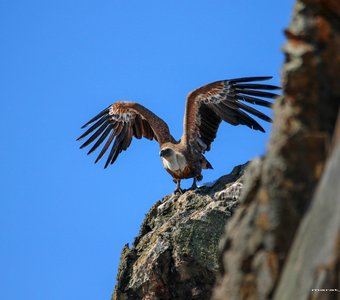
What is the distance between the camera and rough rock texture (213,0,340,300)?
5.08m

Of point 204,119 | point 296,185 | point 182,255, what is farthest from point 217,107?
point 296,185

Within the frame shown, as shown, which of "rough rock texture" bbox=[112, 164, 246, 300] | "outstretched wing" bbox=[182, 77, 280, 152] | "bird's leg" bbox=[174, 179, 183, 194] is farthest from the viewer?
"outstretched wing" bbox=[182, 77, 280, 152]

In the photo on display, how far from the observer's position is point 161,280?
39.8 feet

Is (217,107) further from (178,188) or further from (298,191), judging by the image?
(298,191)

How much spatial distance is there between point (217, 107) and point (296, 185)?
38.1 ft

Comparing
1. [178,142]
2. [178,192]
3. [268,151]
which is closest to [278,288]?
[268,151]

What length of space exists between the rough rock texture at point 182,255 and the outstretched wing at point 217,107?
13.0 feet

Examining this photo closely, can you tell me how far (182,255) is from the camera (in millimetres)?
12102

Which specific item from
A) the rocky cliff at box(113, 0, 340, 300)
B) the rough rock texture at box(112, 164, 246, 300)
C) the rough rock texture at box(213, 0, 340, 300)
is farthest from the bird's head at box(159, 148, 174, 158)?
the rough rock texture at box(213, 0, 340, 300)

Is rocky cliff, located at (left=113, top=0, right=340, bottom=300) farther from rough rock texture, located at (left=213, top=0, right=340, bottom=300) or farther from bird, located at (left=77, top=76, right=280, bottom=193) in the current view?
bird, located at (left=77, top=76, right=280, bottom=193)

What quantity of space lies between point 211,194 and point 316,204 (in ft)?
26.3

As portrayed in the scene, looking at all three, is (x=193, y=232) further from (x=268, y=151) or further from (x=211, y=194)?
(x=268, y=151)

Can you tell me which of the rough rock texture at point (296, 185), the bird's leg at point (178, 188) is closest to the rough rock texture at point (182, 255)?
the bird's leg at point (178, 188)

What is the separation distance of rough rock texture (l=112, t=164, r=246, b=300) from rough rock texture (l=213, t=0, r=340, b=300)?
622cm
